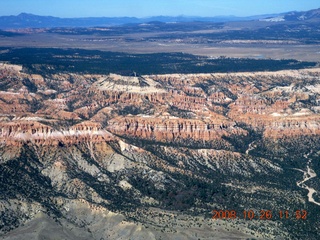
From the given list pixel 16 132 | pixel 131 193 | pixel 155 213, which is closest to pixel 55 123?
pixel 16 132

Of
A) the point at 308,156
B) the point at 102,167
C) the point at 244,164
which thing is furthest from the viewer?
the point at 308,156

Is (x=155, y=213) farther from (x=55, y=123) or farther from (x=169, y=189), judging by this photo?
(x=55, y=123)

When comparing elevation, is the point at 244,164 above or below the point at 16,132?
below

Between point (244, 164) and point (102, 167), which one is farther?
point (244, 164)
